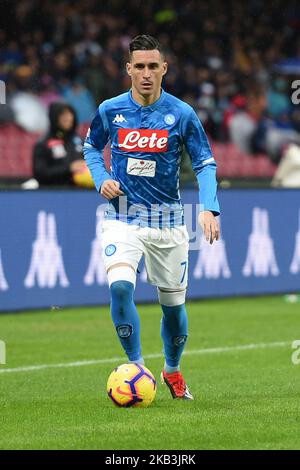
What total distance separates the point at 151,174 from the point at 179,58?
16726 millimetres

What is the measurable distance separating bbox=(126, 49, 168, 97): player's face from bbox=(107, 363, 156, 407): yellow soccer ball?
1918 mm

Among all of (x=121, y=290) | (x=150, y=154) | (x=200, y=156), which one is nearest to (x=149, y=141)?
(x=150, y=154)

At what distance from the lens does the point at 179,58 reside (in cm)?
2492

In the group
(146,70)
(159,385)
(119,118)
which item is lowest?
(159,385)

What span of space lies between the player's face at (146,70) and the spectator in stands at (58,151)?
22.7ft

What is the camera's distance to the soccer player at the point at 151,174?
329 inches

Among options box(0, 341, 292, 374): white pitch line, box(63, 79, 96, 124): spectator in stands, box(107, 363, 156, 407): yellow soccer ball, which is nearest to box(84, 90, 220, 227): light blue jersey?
box(107, 363, 156, 407): yellow soccer ball

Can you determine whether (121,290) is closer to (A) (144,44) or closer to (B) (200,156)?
(B) (200,156)

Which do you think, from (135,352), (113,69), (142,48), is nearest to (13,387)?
(135,352)

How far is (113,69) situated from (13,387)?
44.7 ft

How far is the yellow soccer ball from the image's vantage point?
8.05 metres

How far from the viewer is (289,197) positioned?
17156mm

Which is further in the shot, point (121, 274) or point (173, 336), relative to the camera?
point (173, 336)

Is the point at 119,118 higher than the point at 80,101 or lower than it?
higher
